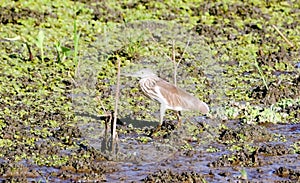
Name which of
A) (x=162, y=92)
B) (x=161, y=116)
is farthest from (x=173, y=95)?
(x=161, y=116)

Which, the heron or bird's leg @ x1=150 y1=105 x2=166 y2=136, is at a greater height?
the heron

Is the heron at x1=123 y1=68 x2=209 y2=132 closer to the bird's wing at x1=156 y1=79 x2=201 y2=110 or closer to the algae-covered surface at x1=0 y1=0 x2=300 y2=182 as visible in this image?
the bird's wing at x1=156 y1=79 x2=201 y2=110

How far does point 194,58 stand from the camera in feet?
23.6

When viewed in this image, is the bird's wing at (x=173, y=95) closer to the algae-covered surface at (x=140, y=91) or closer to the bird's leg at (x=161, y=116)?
the bird's leg at (x=161, y=116)

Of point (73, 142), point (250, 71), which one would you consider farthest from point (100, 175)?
point (250, 71)

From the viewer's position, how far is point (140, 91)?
6199mm

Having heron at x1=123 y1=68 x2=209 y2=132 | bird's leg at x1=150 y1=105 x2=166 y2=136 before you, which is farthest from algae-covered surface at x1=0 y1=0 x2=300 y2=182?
heron at x1=123 y1=68 x2=209 y2=132

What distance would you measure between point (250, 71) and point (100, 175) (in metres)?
2.58

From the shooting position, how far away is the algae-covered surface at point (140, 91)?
5105 mm

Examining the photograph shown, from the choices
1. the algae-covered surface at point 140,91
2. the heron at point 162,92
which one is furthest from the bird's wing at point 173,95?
the algae-covered surface at point 140,91

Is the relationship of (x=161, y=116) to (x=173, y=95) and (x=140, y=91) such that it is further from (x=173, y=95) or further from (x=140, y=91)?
(x=140, y=91)

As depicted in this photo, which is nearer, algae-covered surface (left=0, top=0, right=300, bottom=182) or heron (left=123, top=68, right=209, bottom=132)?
algae-covered surface (left=0, top=0, right=300, bottom=182)

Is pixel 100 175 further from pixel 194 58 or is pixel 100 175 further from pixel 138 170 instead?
pixel 194 58

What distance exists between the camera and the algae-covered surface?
16.8ft
